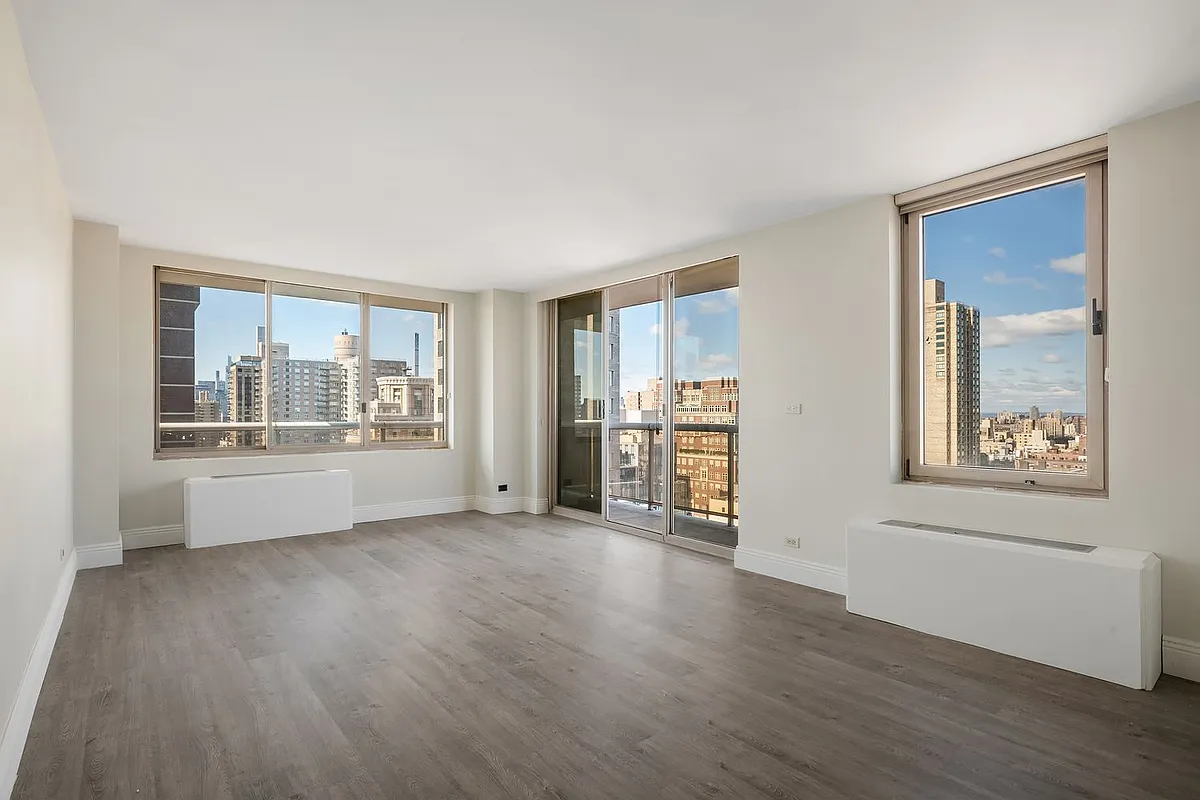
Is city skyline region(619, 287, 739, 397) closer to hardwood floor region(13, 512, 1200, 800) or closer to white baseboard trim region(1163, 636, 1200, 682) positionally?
hardwood floor region(13, 512, 1200, 800)

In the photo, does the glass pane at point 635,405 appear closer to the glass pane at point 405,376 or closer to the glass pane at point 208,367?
the glass pane at point 405,376

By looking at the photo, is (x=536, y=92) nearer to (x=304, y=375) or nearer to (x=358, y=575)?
(x=358, y=575)

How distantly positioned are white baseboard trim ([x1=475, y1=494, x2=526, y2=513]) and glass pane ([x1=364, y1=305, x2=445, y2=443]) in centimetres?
90

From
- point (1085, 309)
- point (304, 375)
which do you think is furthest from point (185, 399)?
point (1085, 309)

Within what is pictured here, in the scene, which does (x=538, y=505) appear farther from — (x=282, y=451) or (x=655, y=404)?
(x=282, y=451)

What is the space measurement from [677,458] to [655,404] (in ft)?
1.91

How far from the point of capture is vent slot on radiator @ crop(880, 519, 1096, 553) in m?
3.16

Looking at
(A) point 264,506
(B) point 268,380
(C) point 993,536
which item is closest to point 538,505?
(A) point 264,506

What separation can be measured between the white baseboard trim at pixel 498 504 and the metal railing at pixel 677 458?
1400mm

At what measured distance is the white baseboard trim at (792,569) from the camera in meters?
4.28

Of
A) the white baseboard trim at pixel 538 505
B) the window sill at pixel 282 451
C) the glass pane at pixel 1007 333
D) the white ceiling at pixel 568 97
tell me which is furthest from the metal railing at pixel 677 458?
the window sill at pixel 282 451

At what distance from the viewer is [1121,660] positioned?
9.21ft

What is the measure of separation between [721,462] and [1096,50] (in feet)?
12.1

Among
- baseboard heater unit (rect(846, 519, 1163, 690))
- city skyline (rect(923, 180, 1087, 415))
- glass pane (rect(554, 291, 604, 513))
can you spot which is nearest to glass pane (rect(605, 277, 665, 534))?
glass pane (rect(554, 291, 604, 513))
